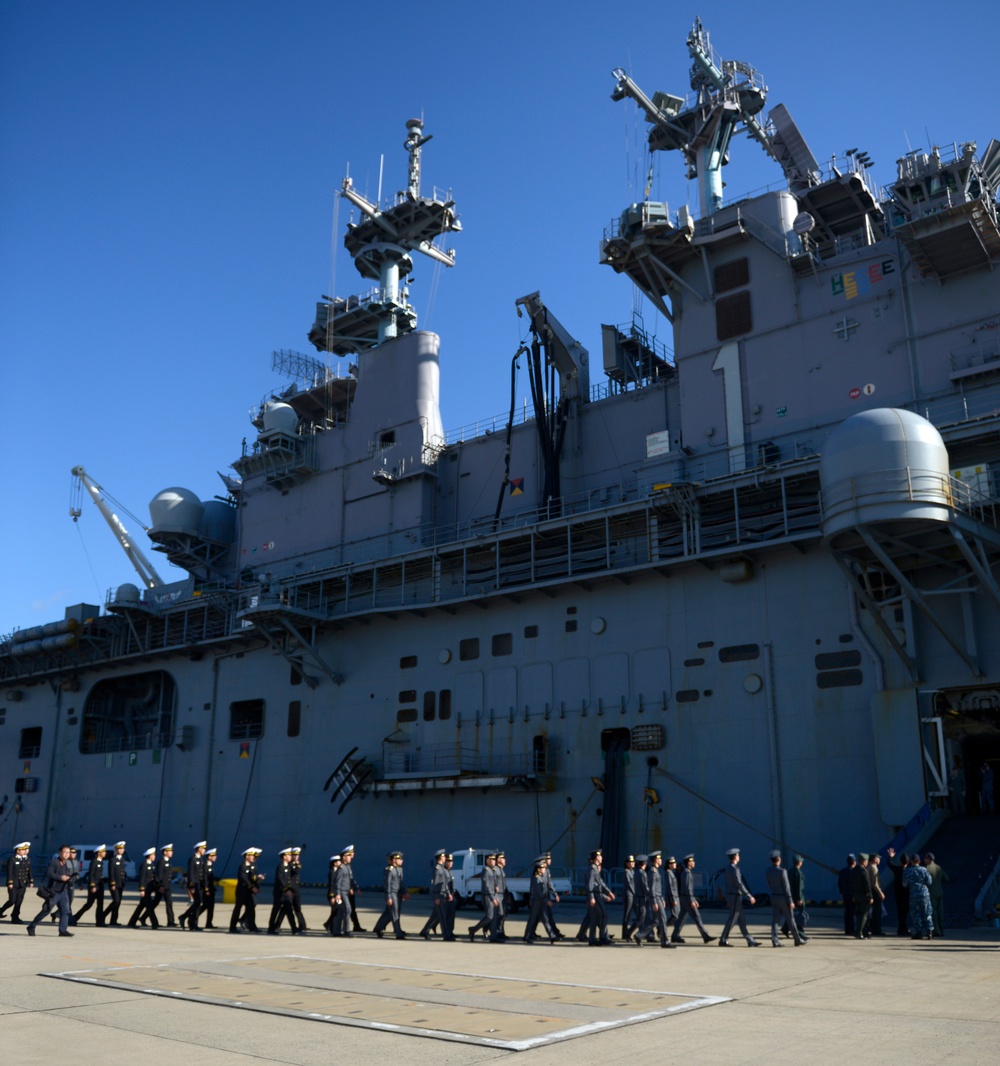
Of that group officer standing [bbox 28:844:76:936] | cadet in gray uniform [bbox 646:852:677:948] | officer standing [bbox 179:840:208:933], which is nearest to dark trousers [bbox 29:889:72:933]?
officer standing [bbox 28:844:76:936]

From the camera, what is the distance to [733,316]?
28.0 metres

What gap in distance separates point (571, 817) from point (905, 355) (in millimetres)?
14757

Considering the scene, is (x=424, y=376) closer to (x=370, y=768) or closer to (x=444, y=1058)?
(x=370, y=768)

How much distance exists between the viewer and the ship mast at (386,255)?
4088cm

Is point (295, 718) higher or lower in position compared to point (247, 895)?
higher

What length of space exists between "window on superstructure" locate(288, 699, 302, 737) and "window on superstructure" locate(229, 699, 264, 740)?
2.22 m

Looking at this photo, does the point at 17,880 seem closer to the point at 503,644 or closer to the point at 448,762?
the point at 448,762

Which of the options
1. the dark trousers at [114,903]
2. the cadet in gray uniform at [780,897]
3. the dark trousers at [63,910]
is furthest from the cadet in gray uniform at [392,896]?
the cadet in gray uniform at [780,897]

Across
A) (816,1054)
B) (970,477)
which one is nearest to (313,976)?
(816,1054)

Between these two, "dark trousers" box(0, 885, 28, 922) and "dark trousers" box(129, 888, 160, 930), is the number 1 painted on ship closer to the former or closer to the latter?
"dark trousers" box(129, 888, 160, 930)

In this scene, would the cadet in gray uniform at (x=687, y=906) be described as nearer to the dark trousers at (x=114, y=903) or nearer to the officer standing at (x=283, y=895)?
the officer standing at (x=283, y=895)

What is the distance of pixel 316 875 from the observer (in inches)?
1253

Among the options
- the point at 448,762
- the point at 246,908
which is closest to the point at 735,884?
the point at 246,908

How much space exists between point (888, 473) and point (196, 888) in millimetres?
16348
